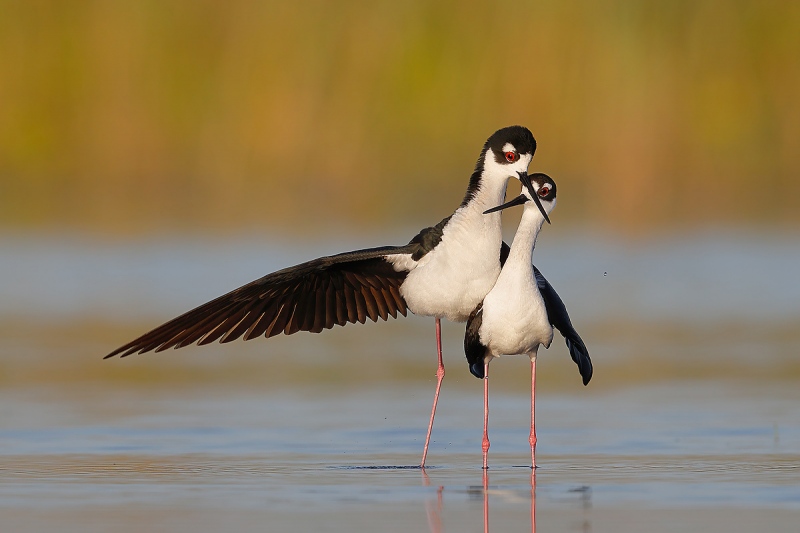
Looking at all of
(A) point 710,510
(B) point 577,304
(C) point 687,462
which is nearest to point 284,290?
(C) point 687,462

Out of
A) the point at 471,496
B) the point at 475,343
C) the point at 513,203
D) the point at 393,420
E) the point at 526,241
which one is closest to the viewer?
the point at 471,496

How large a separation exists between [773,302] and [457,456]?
6485mm

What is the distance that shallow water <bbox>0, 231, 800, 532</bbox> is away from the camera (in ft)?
23.3

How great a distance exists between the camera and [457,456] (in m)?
8.80

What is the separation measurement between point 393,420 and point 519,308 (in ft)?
4.86

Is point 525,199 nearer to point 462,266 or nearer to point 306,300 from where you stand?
point 462,266

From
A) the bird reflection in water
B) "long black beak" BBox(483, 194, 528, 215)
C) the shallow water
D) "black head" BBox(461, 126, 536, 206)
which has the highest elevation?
"black head" BBox(461, 126, 536, 206)

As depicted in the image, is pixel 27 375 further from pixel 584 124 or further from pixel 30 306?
pixel 584 124

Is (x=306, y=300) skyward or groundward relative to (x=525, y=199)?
groundward

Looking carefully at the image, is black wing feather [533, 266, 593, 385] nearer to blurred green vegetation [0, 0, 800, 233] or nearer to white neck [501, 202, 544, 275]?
white neck [501, 202, 544, 275]

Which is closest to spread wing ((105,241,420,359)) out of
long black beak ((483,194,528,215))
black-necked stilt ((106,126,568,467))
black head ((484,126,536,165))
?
black-necked stilt ((106,126,568,467))

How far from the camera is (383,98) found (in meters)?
26.4

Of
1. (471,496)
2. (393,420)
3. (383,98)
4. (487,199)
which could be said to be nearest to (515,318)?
(487,199)

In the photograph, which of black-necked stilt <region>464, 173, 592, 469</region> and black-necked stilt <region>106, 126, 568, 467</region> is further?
black-necked stilt <region>106, 126, 568, 467</region>
